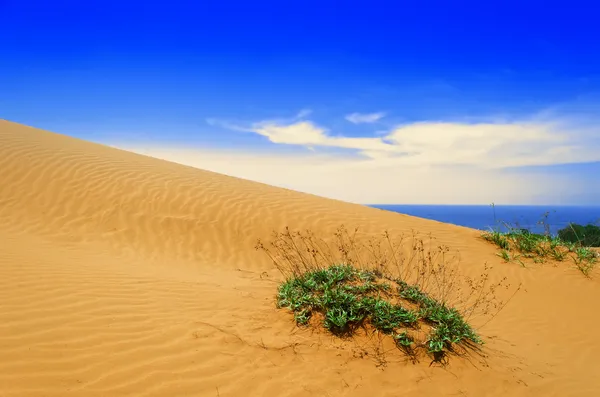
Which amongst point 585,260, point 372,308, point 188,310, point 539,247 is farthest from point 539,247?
point 188,310

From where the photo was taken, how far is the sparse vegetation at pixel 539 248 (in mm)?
9812

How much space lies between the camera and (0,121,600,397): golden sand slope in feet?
11.8

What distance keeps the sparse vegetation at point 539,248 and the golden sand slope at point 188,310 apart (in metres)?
0.38

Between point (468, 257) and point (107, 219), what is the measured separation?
28.8ft

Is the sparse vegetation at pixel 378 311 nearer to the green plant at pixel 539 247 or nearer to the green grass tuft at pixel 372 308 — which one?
the green grass tuft at pixel 372 308

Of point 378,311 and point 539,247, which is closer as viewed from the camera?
point 378,311

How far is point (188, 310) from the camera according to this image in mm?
4984

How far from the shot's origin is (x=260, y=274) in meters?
8.11

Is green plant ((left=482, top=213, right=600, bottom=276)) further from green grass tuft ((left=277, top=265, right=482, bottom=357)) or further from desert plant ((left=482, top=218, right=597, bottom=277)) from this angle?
green grass tuft ((left=277, top=265, right=482, bottom=357))

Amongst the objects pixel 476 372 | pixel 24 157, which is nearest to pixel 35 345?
pixel 476 372

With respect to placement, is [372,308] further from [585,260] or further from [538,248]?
[585,260]

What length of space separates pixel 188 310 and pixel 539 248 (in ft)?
29.8

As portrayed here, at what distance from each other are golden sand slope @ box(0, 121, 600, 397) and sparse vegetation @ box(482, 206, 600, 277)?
382 mm

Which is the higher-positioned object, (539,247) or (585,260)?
(539,247)
